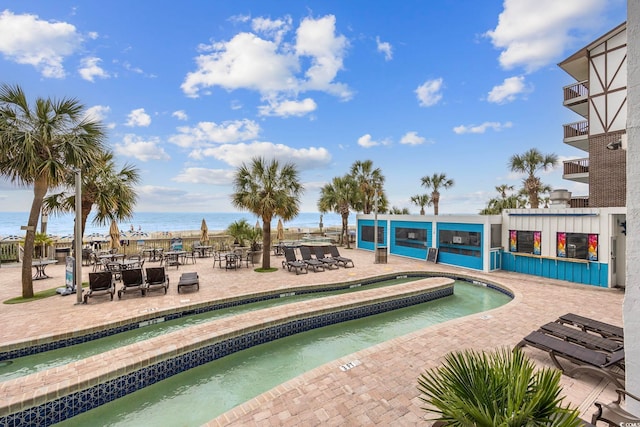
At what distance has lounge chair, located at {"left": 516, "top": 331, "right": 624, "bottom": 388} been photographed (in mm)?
3645

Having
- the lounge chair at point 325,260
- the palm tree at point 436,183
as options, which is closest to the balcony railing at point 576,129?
the palm tree at point 436,183

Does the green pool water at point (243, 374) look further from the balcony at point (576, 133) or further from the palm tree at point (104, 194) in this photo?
the balcony at point (576, 133)

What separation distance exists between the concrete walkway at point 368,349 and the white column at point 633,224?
1.25 metres

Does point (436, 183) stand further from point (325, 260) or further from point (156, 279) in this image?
point (156, 279)

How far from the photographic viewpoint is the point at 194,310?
7.24 meters

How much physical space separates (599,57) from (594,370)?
16787 mm

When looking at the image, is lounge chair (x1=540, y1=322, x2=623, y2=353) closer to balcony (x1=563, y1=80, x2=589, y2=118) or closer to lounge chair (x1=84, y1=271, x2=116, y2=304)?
lounge chair (x1=84, y1=271, x2=116, y2=304)

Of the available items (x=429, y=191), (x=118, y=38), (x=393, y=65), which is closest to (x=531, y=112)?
(x=393, y=65)

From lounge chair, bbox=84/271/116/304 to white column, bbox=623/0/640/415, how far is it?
10147 millimetres

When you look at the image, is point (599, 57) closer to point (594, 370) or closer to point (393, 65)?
point (393, 65)

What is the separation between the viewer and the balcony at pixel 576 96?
1509 cm

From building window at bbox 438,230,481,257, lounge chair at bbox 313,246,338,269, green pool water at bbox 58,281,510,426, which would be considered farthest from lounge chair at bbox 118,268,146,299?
building window at bbox 438,230,481,257

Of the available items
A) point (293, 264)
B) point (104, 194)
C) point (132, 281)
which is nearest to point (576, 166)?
point (293, 264)

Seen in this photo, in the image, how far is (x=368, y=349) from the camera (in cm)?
494
